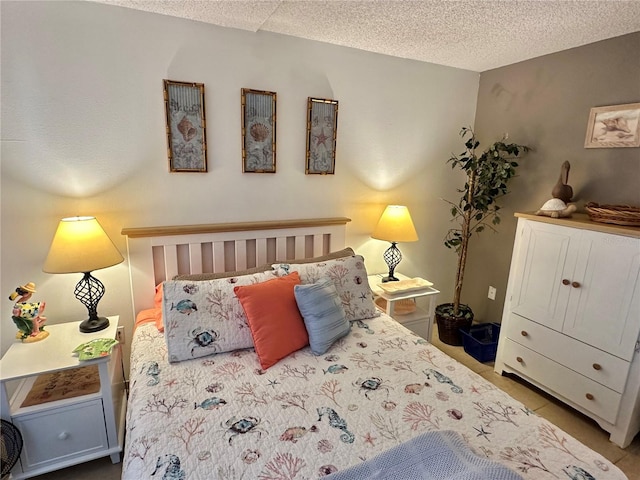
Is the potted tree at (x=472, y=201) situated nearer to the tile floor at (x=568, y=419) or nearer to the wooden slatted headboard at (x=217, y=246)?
the tile floor at (x=568, y=419)

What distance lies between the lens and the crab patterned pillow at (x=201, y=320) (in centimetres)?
165

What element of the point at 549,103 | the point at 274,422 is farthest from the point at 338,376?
the point at 549,103

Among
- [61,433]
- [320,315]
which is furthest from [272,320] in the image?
[61,433]

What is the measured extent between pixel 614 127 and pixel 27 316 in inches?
136

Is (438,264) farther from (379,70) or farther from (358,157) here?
(379,70)

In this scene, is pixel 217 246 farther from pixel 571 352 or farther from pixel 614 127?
pixel 614 127

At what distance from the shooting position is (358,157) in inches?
103

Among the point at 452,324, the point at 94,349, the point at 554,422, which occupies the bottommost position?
the point at 554,422

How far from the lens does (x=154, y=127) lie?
1979 millimetres

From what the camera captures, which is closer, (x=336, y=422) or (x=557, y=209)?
(x=336, y=422)

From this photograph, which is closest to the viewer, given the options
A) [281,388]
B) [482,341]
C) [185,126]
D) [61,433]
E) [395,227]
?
[281,388]

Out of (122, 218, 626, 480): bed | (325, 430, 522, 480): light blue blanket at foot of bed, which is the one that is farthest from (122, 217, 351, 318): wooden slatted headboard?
(325, 430, 522, 480): light blue blanket at foot of bed

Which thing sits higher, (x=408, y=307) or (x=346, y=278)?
(x=346, y=278)

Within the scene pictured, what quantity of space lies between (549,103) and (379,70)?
1246mm
